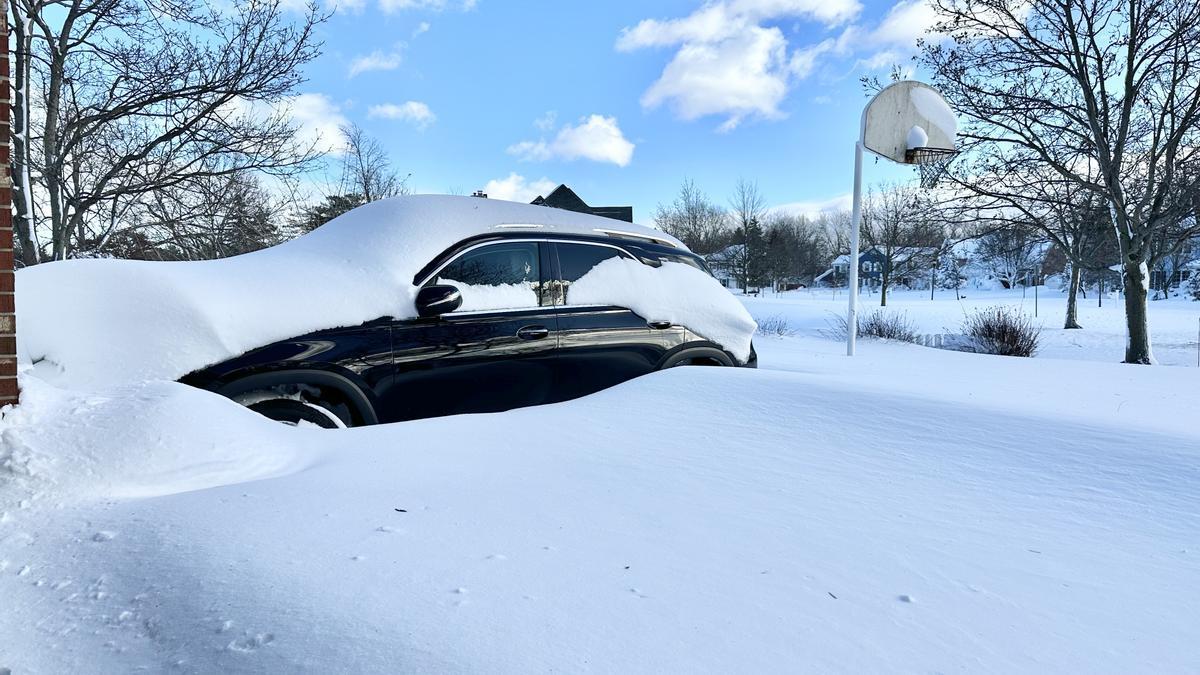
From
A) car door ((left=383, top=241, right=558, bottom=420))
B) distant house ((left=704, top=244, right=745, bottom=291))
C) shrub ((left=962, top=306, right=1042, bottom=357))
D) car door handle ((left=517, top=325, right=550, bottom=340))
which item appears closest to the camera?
car door ((left=383, top=241, right=558, bottom=420))

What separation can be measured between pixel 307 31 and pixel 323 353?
8486 mm

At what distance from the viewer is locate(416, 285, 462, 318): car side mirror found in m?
3.37

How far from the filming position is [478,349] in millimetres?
3533

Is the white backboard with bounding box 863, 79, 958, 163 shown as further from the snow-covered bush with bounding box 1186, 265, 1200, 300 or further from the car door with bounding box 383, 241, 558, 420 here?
the snow-covered bush with bounding box 1186, 265, 1200, 300

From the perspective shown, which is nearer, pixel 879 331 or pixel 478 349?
pixel 478 349

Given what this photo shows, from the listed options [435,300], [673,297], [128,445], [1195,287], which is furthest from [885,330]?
[1195,287]

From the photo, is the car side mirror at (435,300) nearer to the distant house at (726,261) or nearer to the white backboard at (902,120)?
the white backboard at (902,120)

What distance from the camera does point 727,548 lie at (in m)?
1.69

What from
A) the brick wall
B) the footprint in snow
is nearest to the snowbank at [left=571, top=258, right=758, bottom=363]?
the brick wall

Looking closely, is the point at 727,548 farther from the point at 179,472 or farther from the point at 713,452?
the point at 179,472

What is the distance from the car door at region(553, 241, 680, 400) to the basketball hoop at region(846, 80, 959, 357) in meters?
5.38

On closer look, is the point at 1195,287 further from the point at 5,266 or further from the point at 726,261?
the point at 5,266

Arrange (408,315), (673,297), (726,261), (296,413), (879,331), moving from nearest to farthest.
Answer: (296,413), (408,315), (673,297), (879,331), (726,261)

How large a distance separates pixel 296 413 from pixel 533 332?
140 cm
